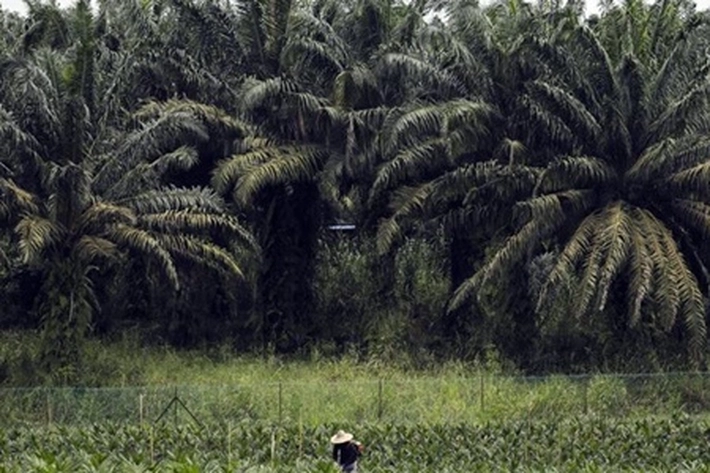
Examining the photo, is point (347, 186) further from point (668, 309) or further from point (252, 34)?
point (668, 309)

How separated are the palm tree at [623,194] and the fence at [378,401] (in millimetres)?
1461

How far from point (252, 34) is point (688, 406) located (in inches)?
533

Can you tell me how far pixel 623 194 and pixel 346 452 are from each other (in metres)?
12.8

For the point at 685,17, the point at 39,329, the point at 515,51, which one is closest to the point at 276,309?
the point at 39,329

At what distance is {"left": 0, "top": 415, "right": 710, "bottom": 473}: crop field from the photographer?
66.8 feet

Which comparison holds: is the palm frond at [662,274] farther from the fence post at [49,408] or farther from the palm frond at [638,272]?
the fence post at [49,408]

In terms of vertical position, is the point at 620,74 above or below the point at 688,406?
above

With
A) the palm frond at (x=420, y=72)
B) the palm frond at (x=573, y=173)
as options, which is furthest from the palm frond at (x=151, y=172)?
the palm frond at (x=573, y=173)

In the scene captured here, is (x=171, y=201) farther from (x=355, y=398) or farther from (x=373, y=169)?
(x=373, y=169)

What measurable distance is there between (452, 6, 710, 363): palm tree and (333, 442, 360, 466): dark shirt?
30.4 ft

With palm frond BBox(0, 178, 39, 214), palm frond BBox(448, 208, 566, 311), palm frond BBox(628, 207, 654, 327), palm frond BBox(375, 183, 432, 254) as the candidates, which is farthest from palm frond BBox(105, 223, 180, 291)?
palm frond BBox(628, 207, 654, 327)

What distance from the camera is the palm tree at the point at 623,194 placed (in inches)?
1005

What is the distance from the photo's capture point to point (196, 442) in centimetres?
2120

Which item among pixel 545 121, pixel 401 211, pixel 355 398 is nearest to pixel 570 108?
pixel 545 121
